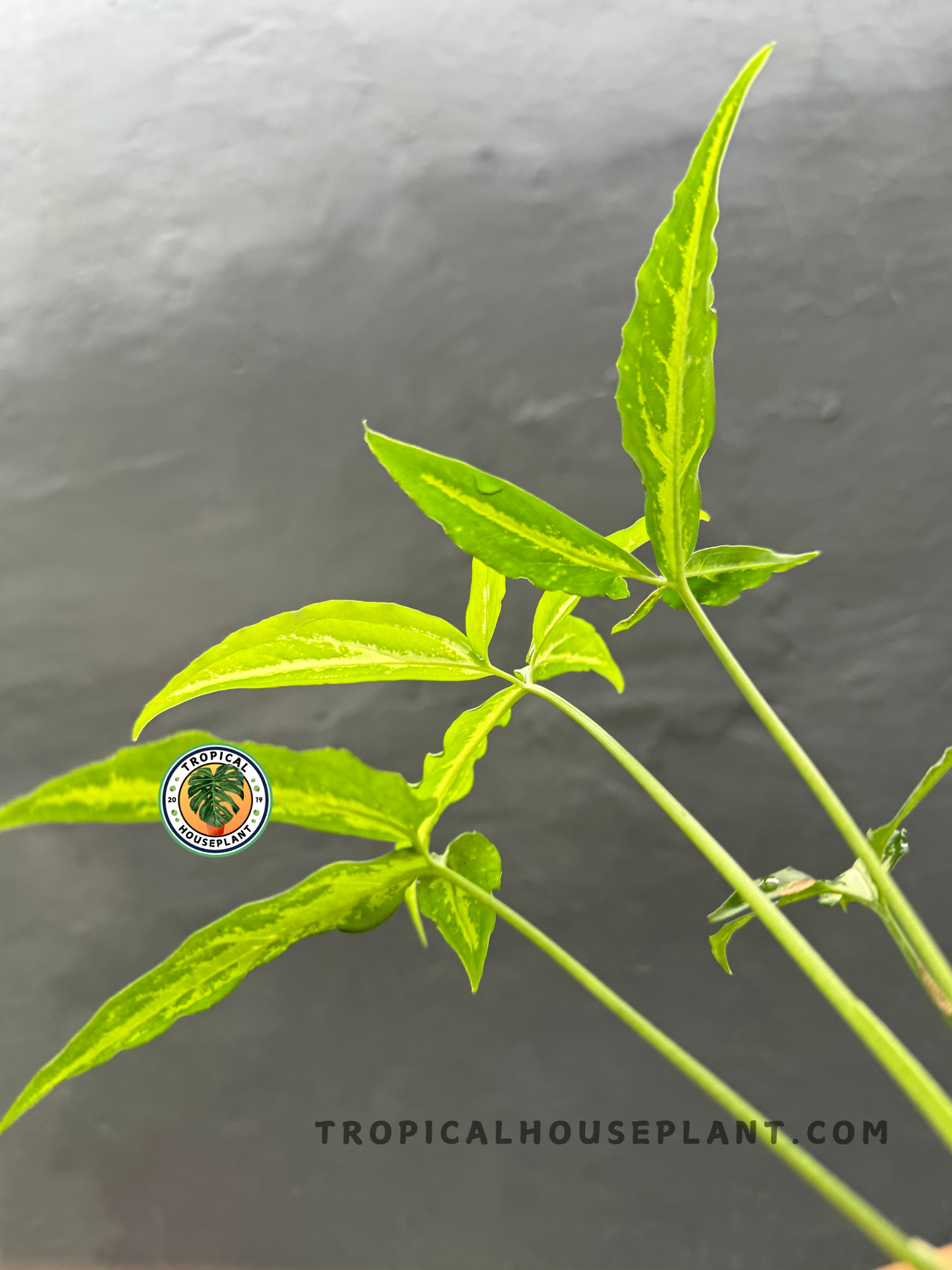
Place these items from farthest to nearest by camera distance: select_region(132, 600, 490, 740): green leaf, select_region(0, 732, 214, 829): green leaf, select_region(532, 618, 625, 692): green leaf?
select_region(532, 618, 625, 692): green leaf, select_region(132, 600, 490, 740): green leaf, select_region(0, 732, 214, 829): green leaf

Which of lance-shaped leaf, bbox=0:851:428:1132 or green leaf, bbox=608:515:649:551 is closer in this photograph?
lance-shaped leaf, bbox=0:851:428:1132

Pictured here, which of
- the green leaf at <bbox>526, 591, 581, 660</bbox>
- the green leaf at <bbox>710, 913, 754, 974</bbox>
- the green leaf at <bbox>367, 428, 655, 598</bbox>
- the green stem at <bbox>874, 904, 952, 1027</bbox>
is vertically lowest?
the green leaf at <bbox>710, 913, 754, 974</bbox>

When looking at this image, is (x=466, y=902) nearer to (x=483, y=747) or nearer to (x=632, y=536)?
(x=483, y=747)

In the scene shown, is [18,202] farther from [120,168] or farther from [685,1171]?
[685,1171]

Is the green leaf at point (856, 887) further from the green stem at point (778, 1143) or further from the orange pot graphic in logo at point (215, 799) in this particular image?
the orange pot graphic in logo at point (215, 799)

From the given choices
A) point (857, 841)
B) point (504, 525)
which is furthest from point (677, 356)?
point (857, 841)

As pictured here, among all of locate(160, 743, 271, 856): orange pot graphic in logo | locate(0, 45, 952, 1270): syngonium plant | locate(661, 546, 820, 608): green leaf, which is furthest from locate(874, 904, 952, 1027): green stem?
locate(160, 743, 271, 856): orange pot graphic in logo

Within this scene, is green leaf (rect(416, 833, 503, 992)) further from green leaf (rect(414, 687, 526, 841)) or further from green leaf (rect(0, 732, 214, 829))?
green leaf (rect(0, 732, 214, 829))

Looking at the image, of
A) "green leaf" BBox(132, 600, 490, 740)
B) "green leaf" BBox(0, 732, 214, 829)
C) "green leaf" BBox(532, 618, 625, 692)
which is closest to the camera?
"green leaf" BBox(0, 732, 214, 829)
